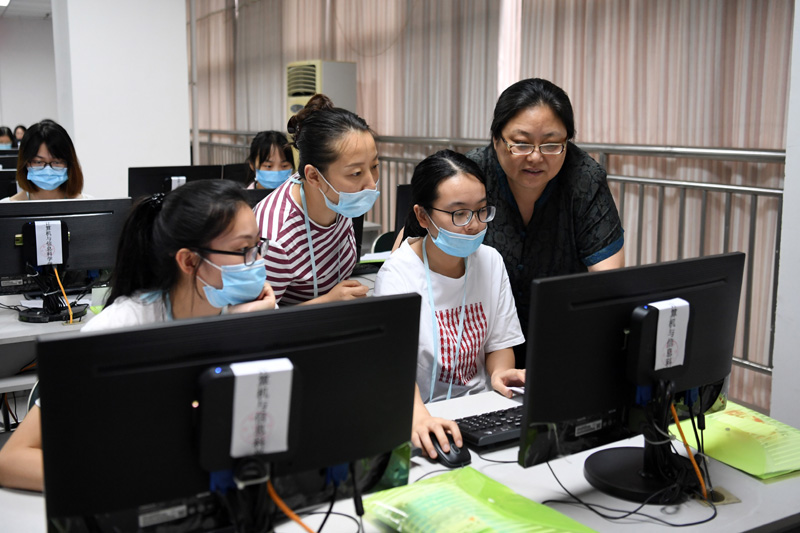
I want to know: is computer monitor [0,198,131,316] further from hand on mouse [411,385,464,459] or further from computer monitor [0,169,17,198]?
computer monitor [0,169,17,198]

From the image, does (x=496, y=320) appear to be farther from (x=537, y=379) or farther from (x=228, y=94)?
(x=228, y=94)

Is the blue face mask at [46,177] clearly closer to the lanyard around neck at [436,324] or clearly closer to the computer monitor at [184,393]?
the lanyard around neck at [436,324]

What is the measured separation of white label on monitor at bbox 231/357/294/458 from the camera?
0.97 m

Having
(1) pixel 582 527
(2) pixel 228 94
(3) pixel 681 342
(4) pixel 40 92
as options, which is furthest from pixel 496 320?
(4) pixel 40 92

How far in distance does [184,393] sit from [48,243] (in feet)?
6.23

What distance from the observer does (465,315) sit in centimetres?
199

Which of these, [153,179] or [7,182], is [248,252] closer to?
[153,179]

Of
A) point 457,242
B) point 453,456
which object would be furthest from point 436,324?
point 453,456

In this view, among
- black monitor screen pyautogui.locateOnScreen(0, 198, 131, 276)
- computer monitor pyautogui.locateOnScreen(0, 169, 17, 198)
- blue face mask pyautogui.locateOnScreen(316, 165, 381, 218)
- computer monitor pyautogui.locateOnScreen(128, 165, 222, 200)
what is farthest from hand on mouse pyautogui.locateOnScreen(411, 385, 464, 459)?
computer monitor pyautogui.locateOnScreen(0, 169, 17, 198)

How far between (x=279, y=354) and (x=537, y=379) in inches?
18.8

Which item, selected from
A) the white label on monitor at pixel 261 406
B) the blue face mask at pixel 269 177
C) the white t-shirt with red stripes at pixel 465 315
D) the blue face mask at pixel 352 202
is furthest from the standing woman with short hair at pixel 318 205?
the blue face mask at pixel 269 177

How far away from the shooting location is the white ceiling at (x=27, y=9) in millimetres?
9996

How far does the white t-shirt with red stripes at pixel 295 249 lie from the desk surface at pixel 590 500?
769 mm

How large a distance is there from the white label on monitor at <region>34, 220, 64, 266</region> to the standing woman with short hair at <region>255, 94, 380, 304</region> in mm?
890
